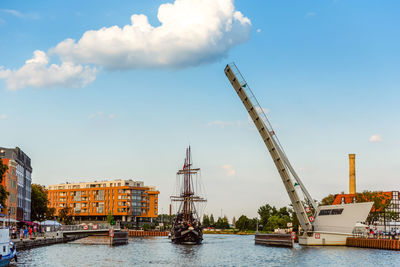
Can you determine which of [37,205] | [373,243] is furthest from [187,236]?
[37,205]

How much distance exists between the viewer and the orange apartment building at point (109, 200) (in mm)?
149875

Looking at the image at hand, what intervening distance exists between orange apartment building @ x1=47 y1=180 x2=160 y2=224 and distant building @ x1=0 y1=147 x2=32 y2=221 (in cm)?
6592

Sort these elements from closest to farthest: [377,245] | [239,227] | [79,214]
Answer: [377,245] → [79,214] → [239,227]

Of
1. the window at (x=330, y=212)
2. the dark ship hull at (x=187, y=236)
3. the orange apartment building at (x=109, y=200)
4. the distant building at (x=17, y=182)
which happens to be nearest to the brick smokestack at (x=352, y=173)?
the dark ship hull at (x=187, y=236)

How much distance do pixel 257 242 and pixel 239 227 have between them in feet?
317

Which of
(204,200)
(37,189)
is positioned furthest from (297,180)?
(37,189)

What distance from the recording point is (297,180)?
57062 mm

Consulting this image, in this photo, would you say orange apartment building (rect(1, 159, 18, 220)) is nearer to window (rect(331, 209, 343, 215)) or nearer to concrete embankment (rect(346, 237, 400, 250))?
window (rect(331, 209, 343, 215))

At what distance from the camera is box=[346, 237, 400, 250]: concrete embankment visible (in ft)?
168

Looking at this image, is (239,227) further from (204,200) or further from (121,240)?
(121,240)

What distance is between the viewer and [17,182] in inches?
2840

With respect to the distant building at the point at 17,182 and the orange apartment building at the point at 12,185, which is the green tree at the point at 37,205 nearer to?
the distant building at the point at 17,182

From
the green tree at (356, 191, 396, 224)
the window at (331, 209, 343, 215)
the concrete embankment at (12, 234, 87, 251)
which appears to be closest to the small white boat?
the concrete embankment at (12, 234, 87, 251)

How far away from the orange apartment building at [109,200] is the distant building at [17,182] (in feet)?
216
